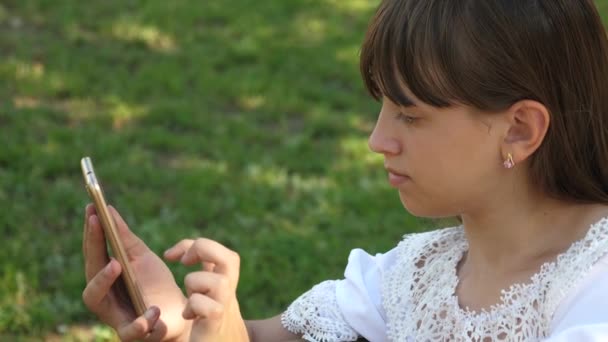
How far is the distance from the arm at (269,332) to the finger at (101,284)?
358 millimetres

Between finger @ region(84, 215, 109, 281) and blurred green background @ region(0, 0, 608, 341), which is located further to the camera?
blurred green background @ region(0, 0, 608, 341)

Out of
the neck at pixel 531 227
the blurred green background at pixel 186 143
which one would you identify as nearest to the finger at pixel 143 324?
the neck at pixel 531 227

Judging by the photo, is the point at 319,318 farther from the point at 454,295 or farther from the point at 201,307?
the point at 201,307

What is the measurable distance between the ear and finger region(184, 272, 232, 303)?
559 mm

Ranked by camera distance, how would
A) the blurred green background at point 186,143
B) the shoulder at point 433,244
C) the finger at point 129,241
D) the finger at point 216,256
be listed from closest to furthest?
the finger at point 216,256 < the finger at point 129,241 < the shoulder at point 433,244 < the blurred green background at point 186,143

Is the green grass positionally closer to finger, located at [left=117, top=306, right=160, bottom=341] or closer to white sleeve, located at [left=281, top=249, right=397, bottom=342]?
white sleeve, located at [left=281, top=249, right=397, bottom=342]

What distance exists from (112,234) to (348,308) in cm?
60

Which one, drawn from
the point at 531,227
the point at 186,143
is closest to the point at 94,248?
the point at 531,227

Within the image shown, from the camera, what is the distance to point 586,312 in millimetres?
1700

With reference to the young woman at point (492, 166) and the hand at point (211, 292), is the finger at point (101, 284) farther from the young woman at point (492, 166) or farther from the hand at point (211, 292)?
the hand at point (211, 292)

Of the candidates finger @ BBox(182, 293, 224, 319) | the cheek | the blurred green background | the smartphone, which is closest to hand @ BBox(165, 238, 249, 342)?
finger @ BBox(182, 293, 224, 319)

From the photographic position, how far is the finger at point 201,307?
1740mm

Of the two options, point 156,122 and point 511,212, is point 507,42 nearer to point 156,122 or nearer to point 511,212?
point 511,212

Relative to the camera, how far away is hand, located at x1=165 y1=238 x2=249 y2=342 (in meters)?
1.75
